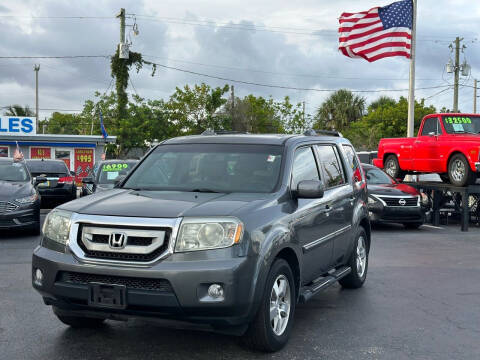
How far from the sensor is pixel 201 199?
4.83 m

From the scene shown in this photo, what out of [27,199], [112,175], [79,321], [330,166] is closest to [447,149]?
[112,175]

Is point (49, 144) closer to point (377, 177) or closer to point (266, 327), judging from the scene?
point (377, 177)

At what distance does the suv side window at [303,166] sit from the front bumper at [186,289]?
1423mm

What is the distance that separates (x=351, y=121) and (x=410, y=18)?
3268 cm

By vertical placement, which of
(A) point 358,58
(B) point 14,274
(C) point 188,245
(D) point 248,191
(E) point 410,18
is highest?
(E) point 410,18

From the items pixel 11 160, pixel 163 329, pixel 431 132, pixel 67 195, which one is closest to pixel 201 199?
pixel 163 329

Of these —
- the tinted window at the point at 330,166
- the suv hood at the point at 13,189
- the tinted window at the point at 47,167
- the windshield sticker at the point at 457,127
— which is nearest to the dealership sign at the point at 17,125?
the tinted window at the point at 47,167

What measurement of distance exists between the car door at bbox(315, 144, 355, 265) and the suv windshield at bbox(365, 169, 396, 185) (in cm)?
858

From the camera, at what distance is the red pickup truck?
1356cm

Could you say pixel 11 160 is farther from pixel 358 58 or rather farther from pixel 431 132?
pixel 358 58

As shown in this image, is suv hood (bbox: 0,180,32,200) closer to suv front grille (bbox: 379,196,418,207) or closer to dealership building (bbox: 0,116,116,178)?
suv front grille (bbox: 379,196,418,207)

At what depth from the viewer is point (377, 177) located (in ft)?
51.0

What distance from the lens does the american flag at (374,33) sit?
1989 cm

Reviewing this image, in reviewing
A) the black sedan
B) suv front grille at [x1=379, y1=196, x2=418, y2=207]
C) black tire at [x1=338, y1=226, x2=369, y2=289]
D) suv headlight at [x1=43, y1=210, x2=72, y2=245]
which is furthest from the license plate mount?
suv front grille at [x1=379, y1=196, x2=418, y2=207]
